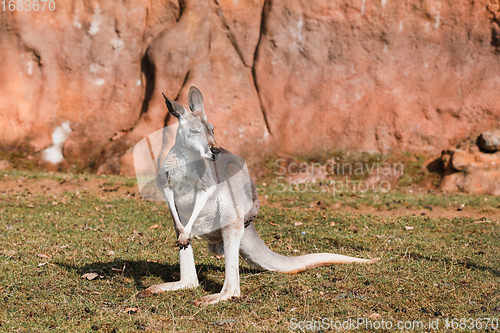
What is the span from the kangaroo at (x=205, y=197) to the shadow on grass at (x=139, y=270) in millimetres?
316

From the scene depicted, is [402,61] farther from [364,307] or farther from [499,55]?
[364,307]

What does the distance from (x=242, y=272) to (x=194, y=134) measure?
66.7 inches

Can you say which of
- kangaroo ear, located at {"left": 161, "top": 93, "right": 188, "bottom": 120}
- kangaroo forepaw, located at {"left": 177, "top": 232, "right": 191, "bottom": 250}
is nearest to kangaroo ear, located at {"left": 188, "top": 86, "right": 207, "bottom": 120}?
kangaroo ear, located at {"left": 161, "top": 93, "right": 188, "bottom": 120}

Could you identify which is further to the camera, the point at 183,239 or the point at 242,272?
the point at 242,272

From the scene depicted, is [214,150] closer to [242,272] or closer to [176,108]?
[176,108]

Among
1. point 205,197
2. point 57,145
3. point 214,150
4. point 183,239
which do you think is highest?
point 214,150

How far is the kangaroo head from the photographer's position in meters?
3.96

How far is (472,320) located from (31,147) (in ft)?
36.9

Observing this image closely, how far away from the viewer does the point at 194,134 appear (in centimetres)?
399

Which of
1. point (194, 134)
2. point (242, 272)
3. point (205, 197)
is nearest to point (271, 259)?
point (242, 272)

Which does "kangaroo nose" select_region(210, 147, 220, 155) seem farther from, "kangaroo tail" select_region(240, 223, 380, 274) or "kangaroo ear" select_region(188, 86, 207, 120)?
"kangaroo tail" select_region(240, 223, 380, 274)

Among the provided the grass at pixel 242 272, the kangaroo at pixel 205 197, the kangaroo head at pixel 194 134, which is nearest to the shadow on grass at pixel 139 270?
the grass at pixel 242 272

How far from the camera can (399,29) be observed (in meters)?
12.6

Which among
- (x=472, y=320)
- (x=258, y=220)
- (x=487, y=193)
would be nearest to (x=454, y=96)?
(x=487, y=193)
